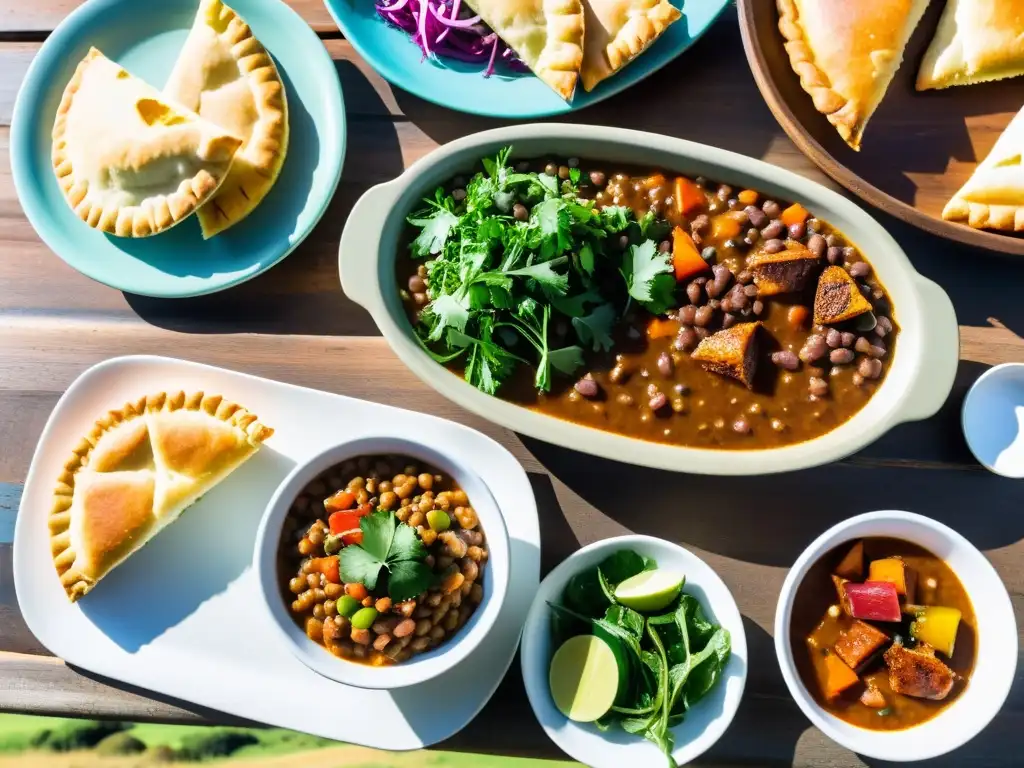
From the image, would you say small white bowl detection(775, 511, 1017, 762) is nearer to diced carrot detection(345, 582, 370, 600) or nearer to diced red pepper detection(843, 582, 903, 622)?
diced red pepper detection(843, 582, 903, 622)

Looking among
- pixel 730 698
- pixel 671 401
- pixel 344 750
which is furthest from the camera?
pixel 344 750

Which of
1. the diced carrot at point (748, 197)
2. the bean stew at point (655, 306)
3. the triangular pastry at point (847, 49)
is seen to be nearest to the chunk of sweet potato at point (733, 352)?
the bean stew at point (655, 306)

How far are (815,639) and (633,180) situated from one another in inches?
64.0

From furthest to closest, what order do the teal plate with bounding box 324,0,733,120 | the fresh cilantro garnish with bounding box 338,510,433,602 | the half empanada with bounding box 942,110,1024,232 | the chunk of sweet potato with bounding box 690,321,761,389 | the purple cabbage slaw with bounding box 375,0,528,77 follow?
the purple cabbage slaw with bounding box 375,0,528,77, the teal plate with bounding box 324,0,733,120, the half empanada with bounding box 942,110,1024,232, the chunk of sweet potato with bounding box 690,321,761,389, the fresh cilantro garnish with bounding box 338,510,433,602

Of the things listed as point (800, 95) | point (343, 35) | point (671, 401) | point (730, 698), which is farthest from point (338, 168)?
Answer: point (730, 698)

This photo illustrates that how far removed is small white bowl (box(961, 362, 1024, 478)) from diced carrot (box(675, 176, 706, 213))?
1.10 meters

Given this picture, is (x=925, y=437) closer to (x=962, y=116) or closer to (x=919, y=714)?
(x=919, y=714)

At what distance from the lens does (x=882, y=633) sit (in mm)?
2424

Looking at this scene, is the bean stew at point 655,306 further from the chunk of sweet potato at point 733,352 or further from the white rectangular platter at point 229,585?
the white rectangular platter at point 229,585

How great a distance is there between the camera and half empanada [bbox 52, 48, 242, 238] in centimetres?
263

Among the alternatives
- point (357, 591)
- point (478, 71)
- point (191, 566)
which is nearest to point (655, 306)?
point (478, 71)

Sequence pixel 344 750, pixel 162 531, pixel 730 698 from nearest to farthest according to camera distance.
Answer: pixel 730 698 → pixel 162 531 → pixel 344 750

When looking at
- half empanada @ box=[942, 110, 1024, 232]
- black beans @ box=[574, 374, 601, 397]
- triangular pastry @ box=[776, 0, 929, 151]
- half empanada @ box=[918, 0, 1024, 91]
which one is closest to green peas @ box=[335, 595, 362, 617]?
black beans @ box=[574, 374, 601, 397]

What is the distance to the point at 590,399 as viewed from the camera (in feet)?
8.32
